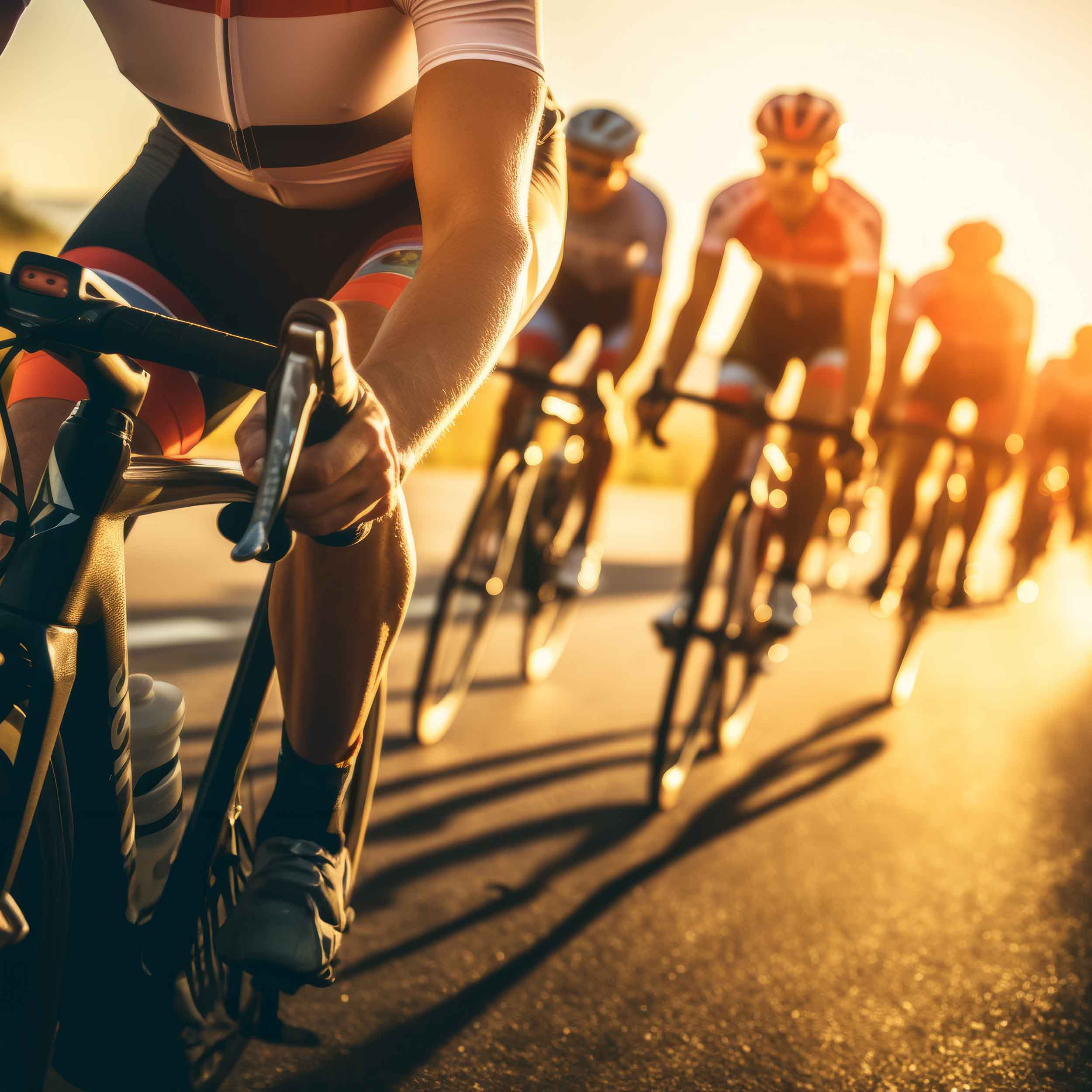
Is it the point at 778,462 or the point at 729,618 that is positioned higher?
the point at 778,462

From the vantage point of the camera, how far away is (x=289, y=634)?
65.2 inches

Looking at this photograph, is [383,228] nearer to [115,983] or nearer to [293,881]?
[293,881]

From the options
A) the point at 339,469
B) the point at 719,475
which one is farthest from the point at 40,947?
the point at 719,475

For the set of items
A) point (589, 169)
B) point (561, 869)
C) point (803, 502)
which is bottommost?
point (561, 869)

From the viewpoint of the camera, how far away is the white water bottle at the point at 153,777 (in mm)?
1607

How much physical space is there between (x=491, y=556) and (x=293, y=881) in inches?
119

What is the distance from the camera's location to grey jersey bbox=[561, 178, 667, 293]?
561cm

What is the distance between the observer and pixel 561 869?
3248mm

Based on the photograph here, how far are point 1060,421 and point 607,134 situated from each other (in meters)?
8.42

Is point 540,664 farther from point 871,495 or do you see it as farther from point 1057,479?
point 1057,479

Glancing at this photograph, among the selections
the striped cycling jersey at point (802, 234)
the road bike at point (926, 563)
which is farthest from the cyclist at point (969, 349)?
the striped cycling jersey at point (802, 234)

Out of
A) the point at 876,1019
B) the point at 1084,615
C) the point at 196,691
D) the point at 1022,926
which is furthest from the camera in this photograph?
the point at 1084,615

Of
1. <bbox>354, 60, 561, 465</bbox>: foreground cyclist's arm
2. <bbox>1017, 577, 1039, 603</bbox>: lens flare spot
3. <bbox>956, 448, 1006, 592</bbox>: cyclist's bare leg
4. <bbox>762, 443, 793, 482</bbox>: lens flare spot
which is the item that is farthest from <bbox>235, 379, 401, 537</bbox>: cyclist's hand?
Result: <bbox>1017, 577, 1039, 603</bbox>: lens flare spot

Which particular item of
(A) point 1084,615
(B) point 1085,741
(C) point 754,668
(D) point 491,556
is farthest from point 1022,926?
(A) point 1084,615
